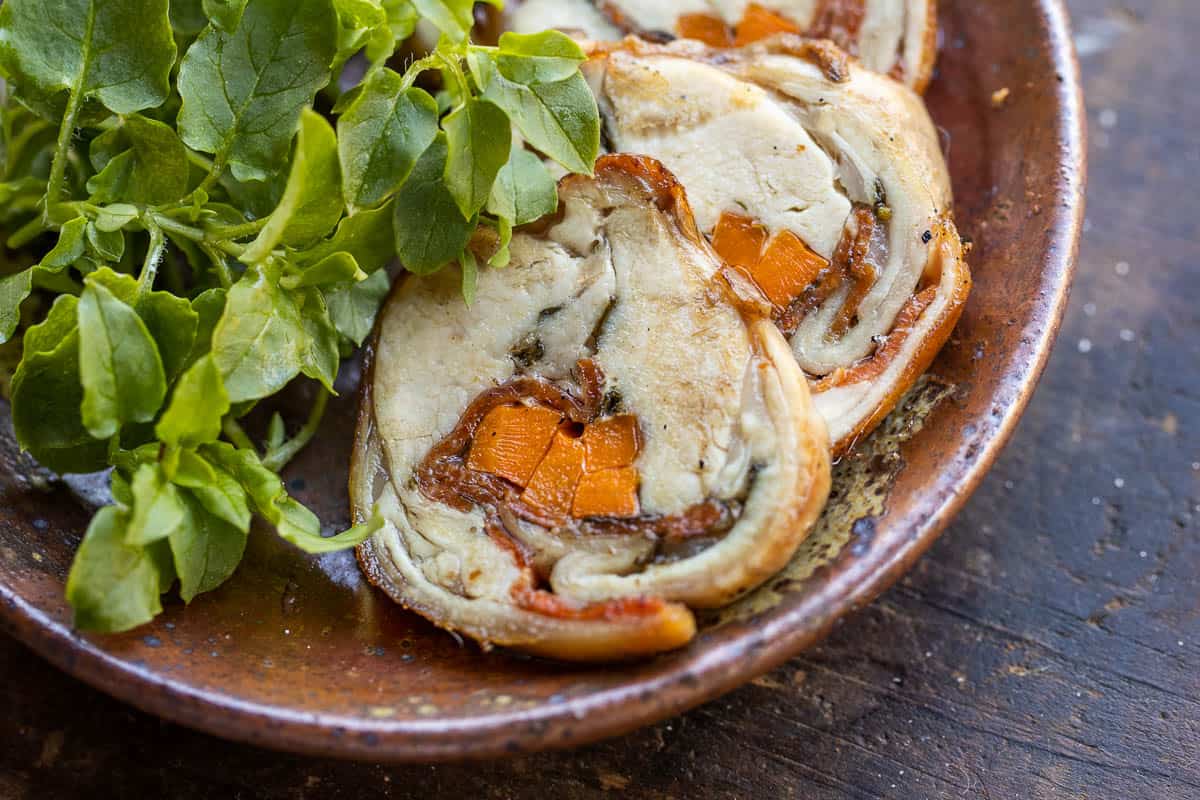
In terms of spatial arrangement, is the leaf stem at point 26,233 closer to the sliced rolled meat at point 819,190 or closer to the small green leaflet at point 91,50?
the small green leaflet at point 91,50

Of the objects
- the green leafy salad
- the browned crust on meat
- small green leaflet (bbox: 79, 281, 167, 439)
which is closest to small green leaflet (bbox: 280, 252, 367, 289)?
the green leafy salad

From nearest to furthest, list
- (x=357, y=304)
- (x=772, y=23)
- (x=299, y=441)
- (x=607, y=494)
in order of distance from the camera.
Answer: (x=607, y=494)
(x=357, y=304)
(x=299, y=441)
(x=772, y=23)

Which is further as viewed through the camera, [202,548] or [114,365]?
[202,548]

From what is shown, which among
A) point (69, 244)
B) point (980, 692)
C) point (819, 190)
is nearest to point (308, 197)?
point (69, 244)

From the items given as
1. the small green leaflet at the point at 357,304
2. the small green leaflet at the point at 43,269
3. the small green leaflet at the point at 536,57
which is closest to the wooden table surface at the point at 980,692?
the small green leaflet at the point at 43,269

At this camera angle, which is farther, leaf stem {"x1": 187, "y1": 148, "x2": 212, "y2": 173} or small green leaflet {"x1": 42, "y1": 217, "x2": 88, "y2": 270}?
leaf stem {"x1": 187, "y1": 148, "x2": 212, "y2": 173}

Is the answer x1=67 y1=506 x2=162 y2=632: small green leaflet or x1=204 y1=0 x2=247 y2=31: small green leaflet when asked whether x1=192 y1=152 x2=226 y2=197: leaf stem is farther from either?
x1=67 y1=506 x2=162 y2=632: small green leaflet

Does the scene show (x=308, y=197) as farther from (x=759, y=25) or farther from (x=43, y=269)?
(x=759, y=25)
